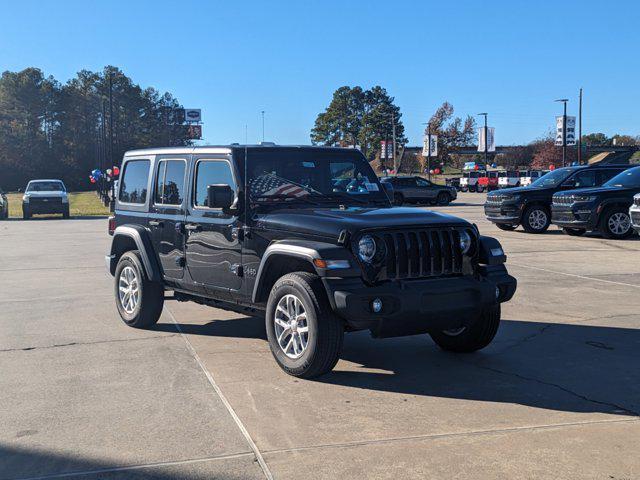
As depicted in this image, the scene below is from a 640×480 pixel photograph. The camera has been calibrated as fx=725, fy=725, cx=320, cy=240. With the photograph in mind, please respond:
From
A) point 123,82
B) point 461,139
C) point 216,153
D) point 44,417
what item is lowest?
point 44,417

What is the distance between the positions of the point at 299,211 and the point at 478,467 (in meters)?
2.91

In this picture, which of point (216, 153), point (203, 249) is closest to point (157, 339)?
point (203, 249)

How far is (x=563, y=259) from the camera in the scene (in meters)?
13.4

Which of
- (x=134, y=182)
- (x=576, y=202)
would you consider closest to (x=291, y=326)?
(x=134, y=182)

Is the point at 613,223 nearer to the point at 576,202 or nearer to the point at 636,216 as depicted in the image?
the point at 576,202

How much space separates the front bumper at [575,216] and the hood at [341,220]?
39.6 ft

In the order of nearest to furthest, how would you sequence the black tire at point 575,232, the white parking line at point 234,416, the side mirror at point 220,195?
the white parking line at point 234,416
the side mirror at point 220,195
the black tire at point 575,232

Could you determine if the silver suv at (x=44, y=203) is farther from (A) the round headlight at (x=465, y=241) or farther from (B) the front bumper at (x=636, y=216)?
(A) the round headlight at (x=465, y=241)

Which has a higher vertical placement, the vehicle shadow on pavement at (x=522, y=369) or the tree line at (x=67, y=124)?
the tree line at (x=67, y=124)

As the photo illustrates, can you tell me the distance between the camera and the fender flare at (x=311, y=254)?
530cm

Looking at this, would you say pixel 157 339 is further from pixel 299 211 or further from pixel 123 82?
pixel 123 82

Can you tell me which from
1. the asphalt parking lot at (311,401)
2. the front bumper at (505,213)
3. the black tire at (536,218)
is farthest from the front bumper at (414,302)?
the black tire at (536,218)

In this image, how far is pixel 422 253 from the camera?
18.4 feet

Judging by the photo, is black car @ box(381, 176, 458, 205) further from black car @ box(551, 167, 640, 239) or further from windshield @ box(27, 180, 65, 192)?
black car @ box(551, 167, 640, 239)
